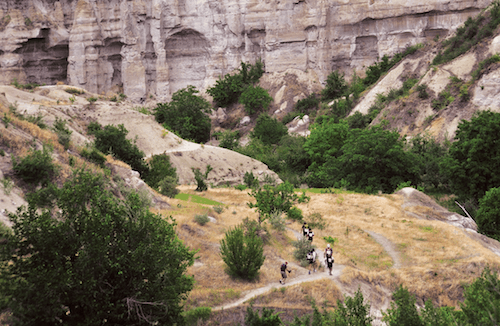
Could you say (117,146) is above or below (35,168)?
above

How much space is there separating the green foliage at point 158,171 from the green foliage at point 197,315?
1468 cm

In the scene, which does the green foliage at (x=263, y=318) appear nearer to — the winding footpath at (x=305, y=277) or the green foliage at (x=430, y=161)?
the winding footpath at (x=305, y=277)

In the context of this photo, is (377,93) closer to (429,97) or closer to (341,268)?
(429,97)

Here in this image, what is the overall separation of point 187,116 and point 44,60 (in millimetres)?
23584

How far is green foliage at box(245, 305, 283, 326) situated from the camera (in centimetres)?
1264

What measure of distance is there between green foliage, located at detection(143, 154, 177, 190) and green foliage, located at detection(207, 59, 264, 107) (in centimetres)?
2397

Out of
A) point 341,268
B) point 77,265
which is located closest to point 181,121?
point 341,268

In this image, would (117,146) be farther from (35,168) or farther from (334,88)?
(334,88)

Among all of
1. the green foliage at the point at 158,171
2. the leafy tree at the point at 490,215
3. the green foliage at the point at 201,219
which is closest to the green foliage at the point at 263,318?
the green foliage at the point at 201,219

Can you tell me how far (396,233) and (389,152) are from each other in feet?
34.0

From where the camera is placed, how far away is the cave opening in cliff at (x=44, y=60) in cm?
6106

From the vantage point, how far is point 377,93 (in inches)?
1929

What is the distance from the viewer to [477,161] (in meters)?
28.5

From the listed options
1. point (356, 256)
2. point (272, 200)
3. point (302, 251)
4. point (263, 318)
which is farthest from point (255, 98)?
point (263, 318)
